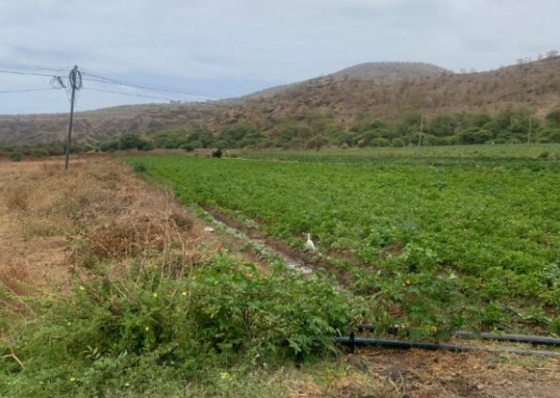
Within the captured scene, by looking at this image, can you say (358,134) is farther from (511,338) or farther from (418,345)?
(418,345)

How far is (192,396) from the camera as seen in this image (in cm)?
392

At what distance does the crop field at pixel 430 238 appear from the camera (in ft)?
17.7

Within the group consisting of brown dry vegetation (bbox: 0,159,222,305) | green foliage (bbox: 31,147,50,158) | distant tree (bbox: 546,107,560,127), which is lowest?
green foliage (bbox: 31,147,50,158)

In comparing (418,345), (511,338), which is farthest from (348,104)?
(418,345)

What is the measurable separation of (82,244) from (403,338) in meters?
4.56

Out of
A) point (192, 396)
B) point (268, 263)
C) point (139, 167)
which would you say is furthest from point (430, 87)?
point (192, 396)

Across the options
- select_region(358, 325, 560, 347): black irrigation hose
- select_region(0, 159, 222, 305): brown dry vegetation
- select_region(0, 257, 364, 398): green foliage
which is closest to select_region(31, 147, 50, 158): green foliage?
select_region(0, 159, 222, 305): brown dry vegetation

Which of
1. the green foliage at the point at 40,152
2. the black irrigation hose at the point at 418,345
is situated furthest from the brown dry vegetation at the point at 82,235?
the green foliage at the point at 40,152

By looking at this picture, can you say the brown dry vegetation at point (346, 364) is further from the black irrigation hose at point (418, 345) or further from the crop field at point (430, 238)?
the crop field at point (430, 238)

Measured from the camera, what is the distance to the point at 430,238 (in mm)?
9086

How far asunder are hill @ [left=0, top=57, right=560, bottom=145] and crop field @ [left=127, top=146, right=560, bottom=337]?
53.0 m

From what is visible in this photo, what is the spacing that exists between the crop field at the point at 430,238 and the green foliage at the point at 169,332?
976 mm

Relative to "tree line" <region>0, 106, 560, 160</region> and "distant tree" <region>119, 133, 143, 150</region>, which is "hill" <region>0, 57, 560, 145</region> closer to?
"tree line" <region>0, 106, 560, 160</region>

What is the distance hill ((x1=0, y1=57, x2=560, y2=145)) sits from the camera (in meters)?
76.8
